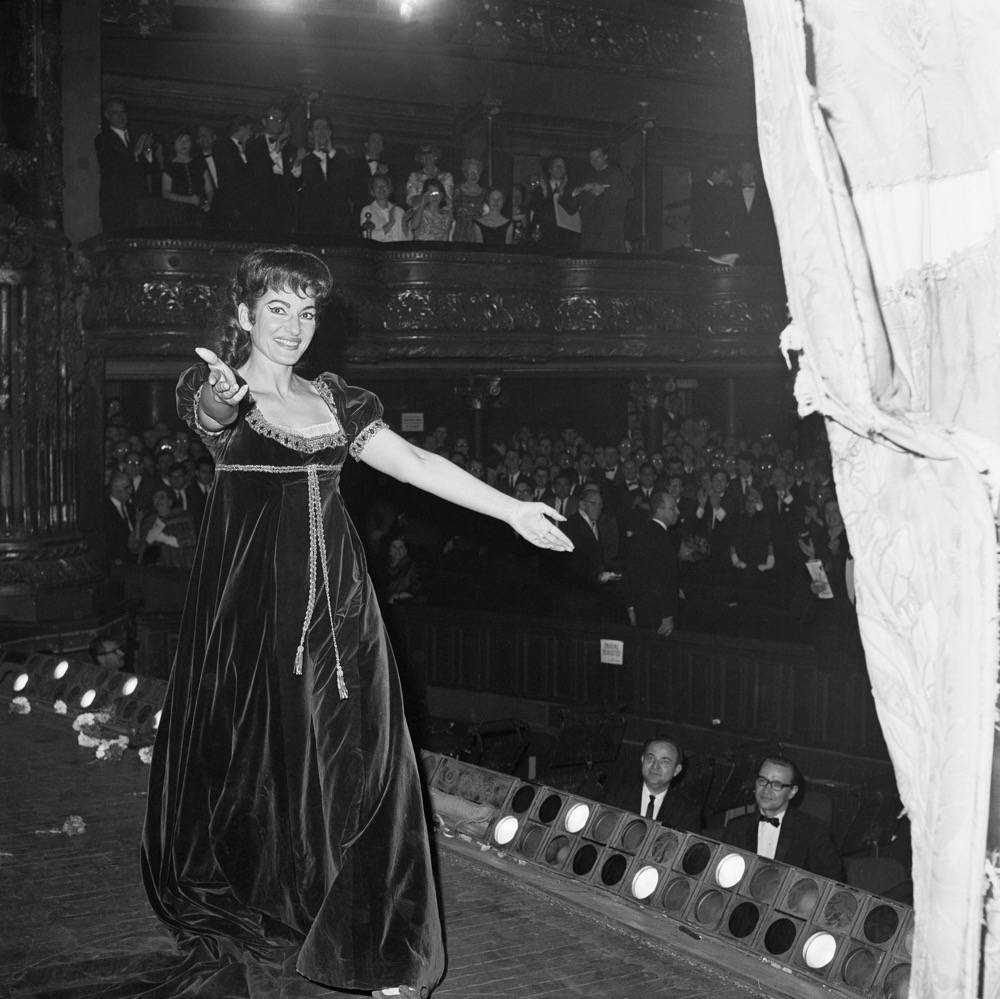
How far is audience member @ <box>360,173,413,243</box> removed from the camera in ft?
35.1

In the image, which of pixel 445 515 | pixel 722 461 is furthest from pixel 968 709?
pixel 722 461

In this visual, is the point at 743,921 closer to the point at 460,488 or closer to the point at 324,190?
the point at 460,488

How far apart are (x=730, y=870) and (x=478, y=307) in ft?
25.0

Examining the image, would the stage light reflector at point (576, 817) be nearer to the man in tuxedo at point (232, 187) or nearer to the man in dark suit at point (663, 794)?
the man in dark suit at point (663, 794)

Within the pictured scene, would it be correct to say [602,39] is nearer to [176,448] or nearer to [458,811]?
[176,448]

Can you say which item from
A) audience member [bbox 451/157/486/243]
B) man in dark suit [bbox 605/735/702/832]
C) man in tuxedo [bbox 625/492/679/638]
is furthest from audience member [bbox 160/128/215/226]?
man in dark suit [bbox 605/735/702/832]

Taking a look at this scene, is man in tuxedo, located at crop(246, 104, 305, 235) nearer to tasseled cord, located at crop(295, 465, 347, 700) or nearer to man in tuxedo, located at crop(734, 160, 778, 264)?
man in tuxedo, located at crop(734, 160, 778, 264)

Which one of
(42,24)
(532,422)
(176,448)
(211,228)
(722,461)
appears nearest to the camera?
(42,24)

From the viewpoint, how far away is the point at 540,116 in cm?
1336

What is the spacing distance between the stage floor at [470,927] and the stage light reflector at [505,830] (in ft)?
0.32

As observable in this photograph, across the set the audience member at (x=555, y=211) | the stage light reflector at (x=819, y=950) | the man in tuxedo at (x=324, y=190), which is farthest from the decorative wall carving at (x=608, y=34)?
the stage light reflector at (x=819, y=950)

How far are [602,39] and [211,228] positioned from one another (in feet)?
18.5

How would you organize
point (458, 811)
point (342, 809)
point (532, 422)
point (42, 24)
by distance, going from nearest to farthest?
point (342, 809) → point (458, 811) → point (42, 24) → point (532, 422)

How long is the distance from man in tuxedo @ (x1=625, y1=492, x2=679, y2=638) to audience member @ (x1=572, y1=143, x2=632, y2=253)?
13.3 feet
